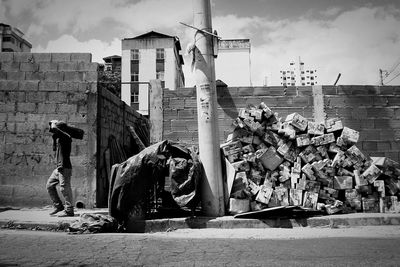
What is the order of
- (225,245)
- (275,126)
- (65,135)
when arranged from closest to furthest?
(225,245) → (65,135) → (275,126)

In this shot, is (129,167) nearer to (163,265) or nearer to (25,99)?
(163,265)

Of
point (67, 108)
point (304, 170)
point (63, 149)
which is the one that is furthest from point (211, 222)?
point (67, 108)

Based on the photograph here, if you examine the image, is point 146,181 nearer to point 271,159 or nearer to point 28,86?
point 271,159

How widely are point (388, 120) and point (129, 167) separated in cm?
644

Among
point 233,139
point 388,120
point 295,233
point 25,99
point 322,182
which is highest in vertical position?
point 25,99

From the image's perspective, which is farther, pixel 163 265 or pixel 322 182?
pixel 322 182

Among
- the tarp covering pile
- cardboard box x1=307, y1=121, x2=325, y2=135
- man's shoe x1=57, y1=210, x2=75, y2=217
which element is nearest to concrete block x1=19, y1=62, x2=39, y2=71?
man's shoe x1=57, y1=210, x2=75, y2=217

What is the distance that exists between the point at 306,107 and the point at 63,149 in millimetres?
5709

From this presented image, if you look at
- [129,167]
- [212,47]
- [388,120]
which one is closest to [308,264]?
[129,167]

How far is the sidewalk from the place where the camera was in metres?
5.05

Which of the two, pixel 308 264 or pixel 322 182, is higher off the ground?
pixel 322 182

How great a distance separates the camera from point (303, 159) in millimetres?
6129

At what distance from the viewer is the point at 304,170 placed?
5949mm

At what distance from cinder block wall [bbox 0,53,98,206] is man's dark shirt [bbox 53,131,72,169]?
3.44 feet
